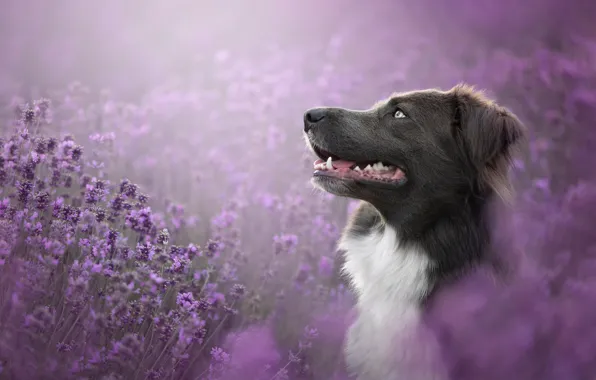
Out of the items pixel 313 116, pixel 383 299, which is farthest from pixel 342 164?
pixel 383 299

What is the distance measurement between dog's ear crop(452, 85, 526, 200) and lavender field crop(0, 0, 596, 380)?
0.23m

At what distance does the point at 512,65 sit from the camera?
538cm

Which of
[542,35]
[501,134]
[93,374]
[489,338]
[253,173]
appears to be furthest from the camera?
[253,173]

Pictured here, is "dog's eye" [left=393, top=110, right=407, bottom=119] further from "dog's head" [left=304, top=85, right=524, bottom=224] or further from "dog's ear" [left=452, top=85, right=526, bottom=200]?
"dog's ear" [left=452, top=85, right=526, bottom=200]

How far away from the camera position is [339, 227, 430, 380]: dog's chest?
133 inches

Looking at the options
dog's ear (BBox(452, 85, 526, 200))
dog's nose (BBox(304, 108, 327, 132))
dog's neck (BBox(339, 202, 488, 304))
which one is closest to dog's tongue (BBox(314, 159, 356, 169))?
dog's nose (BBox(304, 108, 327, 132))

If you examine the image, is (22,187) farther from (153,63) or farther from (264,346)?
(153,63)

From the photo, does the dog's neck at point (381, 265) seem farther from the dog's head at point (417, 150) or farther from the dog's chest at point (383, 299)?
the dog's head at point (417, 150)

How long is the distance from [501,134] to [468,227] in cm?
49

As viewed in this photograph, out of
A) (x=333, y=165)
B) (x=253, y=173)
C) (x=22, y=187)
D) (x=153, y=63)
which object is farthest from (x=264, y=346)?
(x=153, y=63)

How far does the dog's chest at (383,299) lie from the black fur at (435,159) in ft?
0.30

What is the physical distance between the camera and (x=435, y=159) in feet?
11.5

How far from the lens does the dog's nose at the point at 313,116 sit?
3490 millimetres

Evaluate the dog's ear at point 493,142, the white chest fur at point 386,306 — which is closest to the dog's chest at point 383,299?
the white chest fur at point 386,306
